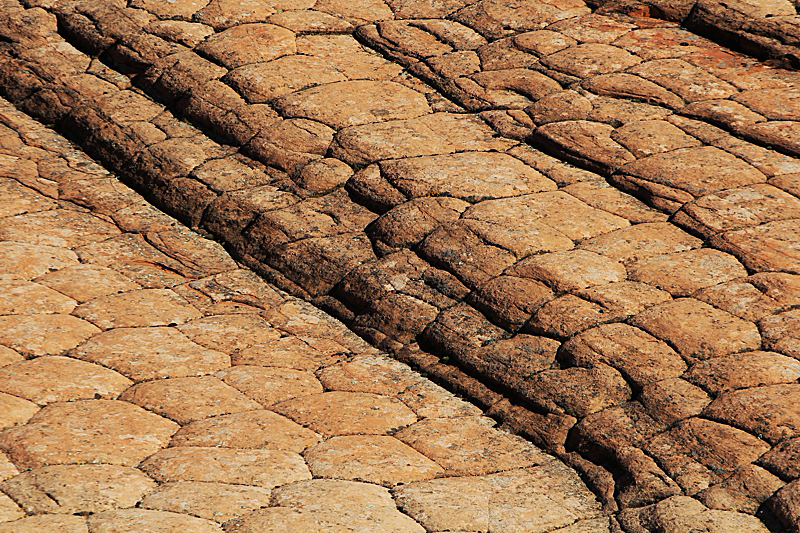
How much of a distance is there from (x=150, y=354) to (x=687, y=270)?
2.84 metres

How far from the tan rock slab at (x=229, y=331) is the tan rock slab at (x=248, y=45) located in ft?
7.49

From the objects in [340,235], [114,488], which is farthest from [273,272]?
[114,488]

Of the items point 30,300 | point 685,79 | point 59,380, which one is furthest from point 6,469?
point 685,79

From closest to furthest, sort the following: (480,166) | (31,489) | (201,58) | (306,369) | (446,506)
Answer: (31,489) → (446,506) → (306,369) → (480,166) → (201,58)

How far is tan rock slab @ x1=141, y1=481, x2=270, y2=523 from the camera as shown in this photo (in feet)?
10.2

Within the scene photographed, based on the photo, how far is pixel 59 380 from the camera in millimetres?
3926

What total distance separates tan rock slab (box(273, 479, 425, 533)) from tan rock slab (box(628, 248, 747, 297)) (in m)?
→ 1.89

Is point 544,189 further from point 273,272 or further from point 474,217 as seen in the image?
point 273,272

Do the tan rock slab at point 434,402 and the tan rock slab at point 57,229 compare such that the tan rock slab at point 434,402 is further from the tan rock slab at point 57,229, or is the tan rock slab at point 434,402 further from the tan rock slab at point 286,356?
the tan rock slab at point 57,229

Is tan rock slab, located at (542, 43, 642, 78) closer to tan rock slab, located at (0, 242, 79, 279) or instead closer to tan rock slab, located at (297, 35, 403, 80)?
tan rock slab, located at (297, 35, 403, 80)

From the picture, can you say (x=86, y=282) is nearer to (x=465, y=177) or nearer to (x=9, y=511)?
(x=9, y=511)

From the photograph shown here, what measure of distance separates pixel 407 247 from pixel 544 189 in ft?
3.10

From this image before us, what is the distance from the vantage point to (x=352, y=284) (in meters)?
4.89

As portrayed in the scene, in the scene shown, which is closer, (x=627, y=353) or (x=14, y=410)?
(x=14, y=410)
